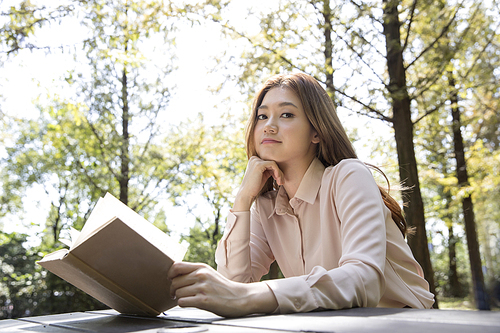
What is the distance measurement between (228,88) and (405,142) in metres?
2.74

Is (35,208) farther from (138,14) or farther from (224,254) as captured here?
(224,254)

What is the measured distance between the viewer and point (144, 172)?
30.5 feet

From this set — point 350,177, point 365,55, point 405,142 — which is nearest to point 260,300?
point 350,177

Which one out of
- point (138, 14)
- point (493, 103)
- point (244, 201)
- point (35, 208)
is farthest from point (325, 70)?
point (35, 208)

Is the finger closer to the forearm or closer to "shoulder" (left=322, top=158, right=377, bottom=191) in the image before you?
"shoulder" (left=322, top=158, right=377, bottom=191)

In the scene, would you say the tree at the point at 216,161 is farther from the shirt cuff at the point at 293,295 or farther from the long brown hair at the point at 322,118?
the shirt cuff at the point at 293,295

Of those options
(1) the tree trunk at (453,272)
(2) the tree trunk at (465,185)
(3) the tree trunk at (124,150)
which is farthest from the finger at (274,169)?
(1) the tree trunk at (453,272)

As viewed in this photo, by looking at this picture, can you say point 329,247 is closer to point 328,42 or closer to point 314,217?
point 314,217

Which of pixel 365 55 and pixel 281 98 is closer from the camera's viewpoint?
pixel 281 98

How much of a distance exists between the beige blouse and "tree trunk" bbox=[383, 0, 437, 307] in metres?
2.26

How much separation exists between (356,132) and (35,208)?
616 inches

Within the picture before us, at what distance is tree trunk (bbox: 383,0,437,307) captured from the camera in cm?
398

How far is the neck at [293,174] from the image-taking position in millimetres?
2061

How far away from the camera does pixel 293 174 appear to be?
207cm
